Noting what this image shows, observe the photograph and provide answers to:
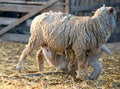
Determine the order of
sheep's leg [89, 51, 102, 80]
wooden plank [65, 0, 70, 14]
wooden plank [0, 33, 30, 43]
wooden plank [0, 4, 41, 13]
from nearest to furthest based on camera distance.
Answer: sheep's leg [89, 51, 102, 80], wooden plank [65, 0, 70, 14], wooden plank [0, 4, 41, 13], wooden plank [0, 33, 30, 43]

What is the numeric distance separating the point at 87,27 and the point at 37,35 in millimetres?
1141

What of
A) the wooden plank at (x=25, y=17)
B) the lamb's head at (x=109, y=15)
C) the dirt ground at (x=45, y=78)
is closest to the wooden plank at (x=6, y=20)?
the wooden plank at (x=25, y=17)

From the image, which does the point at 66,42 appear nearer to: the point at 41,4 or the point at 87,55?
the point at 87,55

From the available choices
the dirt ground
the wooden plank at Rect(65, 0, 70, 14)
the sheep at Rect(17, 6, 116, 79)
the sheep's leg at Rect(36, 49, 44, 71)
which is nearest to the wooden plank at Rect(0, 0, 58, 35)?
the wooden plank at Rect(65, 0, 70, 14)

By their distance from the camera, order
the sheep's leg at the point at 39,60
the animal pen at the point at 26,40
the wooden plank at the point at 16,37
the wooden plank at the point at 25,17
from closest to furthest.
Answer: the animal pen at the point at 26,40
the sheep's leg at the point at 39,60
the wooden plank at the point at 25,17
the wooden plank at the point at 16,37

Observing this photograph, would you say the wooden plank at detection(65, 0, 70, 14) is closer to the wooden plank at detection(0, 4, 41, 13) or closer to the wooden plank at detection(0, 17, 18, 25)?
the wooden plank at detection(0, 4, 41, 13)

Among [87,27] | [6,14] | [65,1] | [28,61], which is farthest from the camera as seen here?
[6,14]

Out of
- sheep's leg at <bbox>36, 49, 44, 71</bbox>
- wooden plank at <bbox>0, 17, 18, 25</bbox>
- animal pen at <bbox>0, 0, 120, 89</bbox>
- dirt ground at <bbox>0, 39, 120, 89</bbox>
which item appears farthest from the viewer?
wooden plank at <bbox>0, 17, 18, 25</bbox>

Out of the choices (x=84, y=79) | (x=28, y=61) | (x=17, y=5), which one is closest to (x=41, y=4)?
(x=17, y=5)

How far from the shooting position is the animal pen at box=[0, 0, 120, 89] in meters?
7.01

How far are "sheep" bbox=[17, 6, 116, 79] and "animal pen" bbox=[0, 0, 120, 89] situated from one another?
57cm

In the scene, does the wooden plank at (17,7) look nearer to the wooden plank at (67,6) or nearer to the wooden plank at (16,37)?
the wooden plank at (16,37)

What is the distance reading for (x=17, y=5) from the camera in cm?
1213

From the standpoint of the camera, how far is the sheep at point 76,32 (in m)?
7.07
